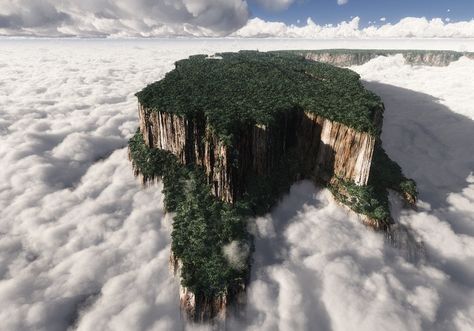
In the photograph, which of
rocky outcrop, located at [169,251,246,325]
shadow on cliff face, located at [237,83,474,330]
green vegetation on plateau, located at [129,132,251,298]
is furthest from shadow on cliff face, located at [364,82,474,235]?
rocky outcrop, located at [169,251,246,325]

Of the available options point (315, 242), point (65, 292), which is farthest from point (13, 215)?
point (315, 242)

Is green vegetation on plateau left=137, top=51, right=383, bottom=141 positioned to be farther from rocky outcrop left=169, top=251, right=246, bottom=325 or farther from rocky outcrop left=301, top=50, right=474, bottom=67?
rocky outcrop left=301, top=50, right=474, bottom=67

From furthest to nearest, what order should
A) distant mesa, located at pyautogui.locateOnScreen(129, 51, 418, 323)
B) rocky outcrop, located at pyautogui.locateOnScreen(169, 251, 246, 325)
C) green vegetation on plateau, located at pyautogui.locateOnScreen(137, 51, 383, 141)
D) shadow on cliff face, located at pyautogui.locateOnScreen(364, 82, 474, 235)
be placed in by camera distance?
shadow on cliff face, located at pyautogui.locateOnScreen(364, 82, 474, 235) → green vegetation on plateau, located at pyautogui.locateOnScreen(137, 51, 383, 141) → distant mesa, located at pyautogui.locateOnScreen(129, 51, 418, 323) → rocky outcrop, located at pyautogui.locateOnScreen(169, 251, 246, 325)

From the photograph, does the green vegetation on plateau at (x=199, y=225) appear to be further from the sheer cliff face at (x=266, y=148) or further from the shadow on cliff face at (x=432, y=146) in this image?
the shadow on cliff face at (x=432, y=146)

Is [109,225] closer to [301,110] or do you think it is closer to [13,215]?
[13,215]

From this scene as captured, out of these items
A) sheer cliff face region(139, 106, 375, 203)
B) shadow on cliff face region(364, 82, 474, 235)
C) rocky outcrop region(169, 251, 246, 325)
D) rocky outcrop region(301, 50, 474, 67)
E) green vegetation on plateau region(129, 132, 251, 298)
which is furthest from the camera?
rocky outcrop region(301, 50, 474, 67)

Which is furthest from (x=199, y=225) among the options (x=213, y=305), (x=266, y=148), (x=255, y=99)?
(x=255, y=99)
